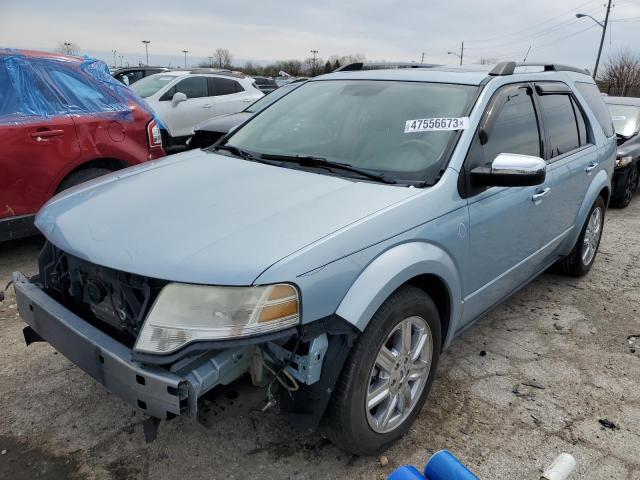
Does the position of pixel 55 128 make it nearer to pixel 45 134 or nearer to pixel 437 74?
pixel 45 134

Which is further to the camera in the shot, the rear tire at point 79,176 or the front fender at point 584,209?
the rear tire at point 79,176

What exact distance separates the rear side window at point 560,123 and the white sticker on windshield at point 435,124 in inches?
42.8

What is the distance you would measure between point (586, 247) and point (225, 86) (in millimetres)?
8061

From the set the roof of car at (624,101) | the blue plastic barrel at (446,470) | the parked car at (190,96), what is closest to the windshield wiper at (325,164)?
the blue plastic barrel at (446,470)

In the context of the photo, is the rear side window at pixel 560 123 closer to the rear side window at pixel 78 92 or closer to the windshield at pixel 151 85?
the rear side window at pixel 78 92

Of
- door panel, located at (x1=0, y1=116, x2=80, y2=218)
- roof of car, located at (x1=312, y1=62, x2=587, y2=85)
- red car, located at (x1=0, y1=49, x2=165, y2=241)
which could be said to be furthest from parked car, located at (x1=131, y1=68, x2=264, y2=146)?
roof of car, located at (x1=312, y1=62, x2=587, y2=85)

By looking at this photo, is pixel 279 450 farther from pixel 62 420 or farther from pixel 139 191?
pixel 139 191

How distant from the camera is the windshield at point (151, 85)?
9.77 meters

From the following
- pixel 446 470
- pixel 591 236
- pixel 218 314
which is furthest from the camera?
pixel 591 236

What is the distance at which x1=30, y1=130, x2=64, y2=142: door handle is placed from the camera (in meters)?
4.32

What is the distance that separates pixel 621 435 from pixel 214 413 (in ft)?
6.83

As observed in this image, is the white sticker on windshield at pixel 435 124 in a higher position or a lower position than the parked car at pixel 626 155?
higher

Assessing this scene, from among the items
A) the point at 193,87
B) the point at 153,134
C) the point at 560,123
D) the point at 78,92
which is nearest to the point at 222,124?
the point at 153,134

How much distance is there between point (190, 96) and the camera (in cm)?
1001
